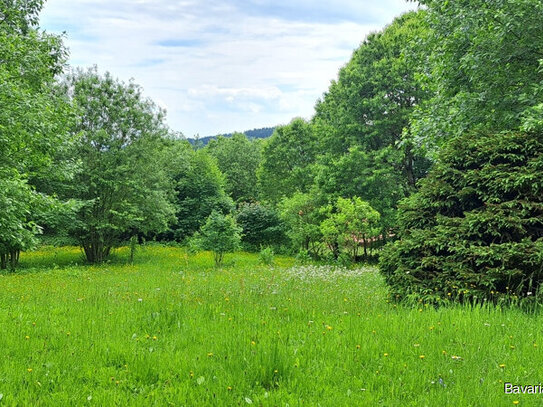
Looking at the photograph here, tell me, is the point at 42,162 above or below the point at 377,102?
below

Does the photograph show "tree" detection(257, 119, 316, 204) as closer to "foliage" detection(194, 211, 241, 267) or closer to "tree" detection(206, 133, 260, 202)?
"tree" detection(206, 133, 260, 202)

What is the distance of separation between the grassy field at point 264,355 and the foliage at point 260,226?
82.5ft

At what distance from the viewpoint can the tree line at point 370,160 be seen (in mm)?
6039

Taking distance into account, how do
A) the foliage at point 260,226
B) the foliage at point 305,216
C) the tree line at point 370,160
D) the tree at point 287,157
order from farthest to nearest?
the tree at point 287,157, the foliage at point 260,226, the foliage at point 305,216, the tree line at point 370,160

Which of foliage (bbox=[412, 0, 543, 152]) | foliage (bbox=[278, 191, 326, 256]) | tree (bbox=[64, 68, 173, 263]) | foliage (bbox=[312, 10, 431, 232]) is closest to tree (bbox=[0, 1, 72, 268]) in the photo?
tree (bbox=[64, 68, 173, 263])

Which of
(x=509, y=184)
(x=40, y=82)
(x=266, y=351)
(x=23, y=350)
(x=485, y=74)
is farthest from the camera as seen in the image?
(x=40, y=82)

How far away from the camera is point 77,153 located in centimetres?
1870

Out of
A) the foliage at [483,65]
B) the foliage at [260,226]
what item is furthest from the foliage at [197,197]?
the foliage at [483,65]

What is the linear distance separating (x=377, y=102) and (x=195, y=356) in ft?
66.1

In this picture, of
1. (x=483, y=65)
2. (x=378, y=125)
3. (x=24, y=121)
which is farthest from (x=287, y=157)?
(x=24, y=121)

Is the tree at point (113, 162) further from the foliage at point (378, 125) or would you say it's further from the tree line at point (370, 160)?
the foliage at point (378, 125)

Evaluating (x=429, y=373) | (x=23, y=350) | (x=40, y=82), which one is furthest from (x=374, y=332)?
(x=40, y=82)

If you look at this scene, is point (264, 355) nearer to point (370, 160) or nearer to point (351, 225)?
point (351, 225)

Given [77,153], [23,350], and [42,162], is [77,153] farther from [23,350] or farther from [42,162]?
[23,350]
